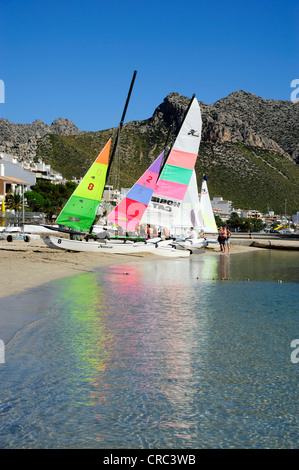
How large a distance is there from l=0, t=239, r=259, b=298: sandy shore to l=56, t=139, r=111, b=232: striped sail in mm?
2281

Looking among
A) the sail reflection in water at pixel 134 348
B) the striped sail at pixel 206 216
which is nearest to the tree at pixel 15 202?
A: the striped sail at pixel 206 216

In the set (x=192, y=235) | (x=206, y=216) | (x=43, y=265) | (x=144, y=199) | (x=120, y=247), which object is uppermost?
(x=144, y=199)

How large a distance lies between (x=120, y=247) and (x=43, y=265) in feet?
31.4

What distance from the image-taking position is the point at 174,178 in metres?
39.0

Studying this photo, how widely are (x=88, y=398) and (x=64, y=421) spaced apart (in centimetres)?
97

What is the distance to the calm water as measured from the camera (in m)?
7.28

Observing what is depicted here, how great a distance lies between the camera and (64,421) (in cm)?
758

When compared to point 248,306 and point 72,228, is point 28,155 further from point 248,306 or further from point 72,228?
point 248,306

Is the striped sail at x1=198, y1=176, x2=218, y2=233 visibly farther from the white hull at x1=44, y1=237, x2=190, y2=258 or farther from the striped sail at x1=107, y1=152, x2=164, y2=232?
the striped sail at x1=107, y1=152, x2=164, y2=232

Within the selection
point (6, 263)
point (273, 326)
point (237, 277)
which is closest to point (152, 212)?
point (237, 277)

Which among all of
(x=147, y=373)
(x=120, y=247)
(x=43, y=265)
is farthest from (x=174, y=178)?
(x=147, y=373)
